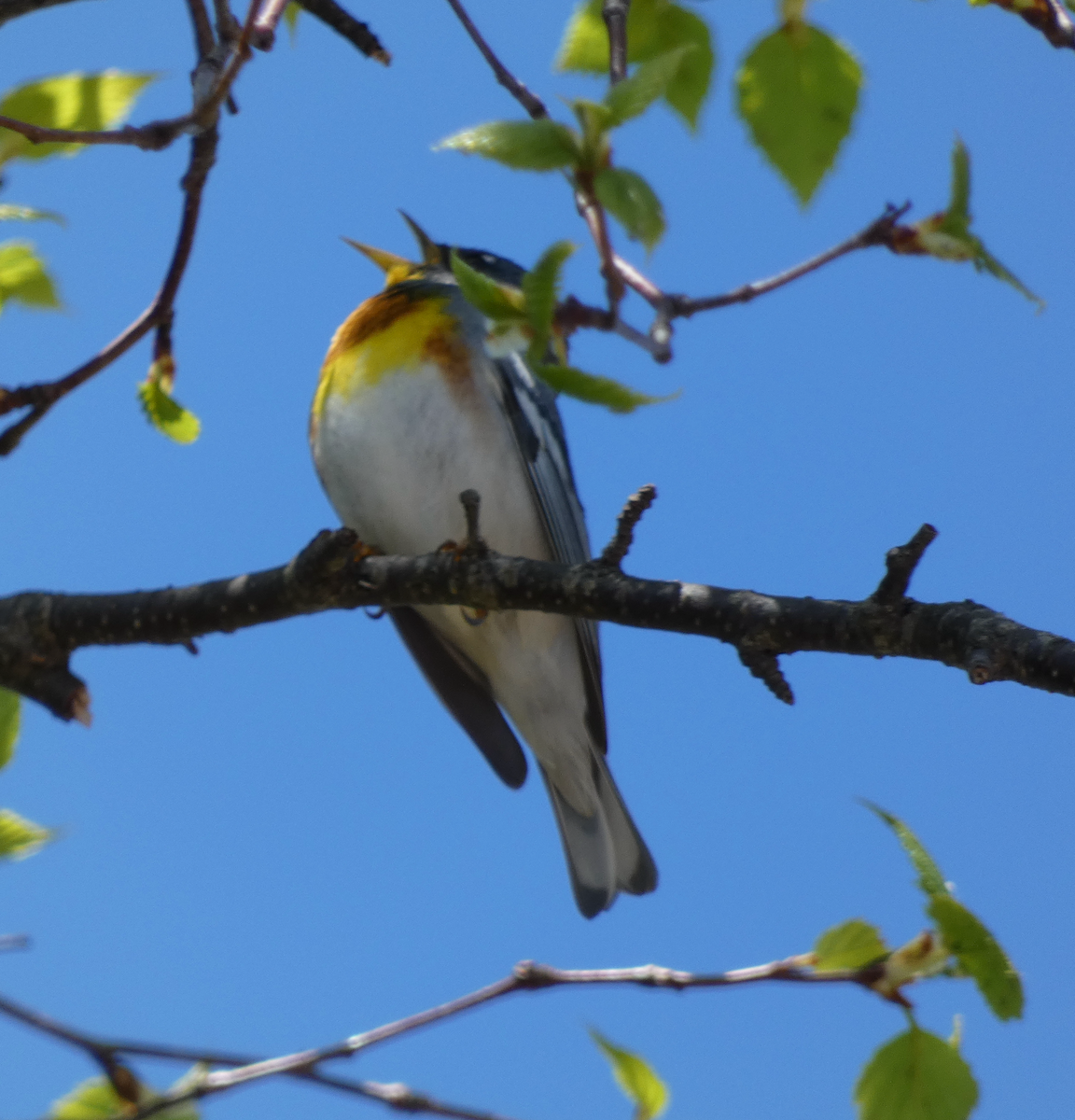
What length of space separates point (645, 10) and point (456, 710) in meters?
2.99

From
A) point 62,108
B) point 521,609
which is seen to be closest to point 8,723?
point 521,609

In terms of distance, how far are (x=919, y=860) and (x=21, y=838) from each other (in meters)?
1.44

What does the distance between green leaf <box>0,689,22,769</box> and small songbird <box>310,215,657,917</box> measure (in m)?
2.03

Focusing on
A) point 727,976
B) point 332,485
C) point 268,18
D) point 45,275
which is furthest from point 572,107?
point 332,485

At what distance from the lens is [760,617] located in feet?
6.94

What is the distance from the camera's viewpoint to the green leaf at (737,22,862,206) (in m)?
2.04

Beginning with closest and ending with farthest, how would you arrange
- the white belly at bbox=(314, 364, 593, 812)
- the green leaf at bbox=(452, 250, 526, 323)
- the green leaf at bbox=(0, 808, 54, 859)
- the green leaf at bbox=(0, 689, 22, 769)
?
the green leaf at bbox=(452, 250, 526, 323)
the green leaf at bbox=(0, 808, 54, 859)
the green leaf at bbox=(0, 689, 22, 769)
the white belly at bbox=(314, 364, 593, 812)

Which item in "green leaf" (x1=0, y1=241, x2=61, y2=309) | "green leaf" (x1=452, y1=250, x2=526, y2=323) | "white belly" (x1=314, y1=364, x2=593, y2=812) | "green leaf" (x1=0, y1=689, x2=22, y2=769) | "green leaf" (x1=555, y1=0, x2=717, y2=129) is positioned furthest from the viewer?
"white belly" (x1=314, y1=364, x2=593, y2=812)

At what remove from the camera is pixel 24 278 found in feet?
8.80

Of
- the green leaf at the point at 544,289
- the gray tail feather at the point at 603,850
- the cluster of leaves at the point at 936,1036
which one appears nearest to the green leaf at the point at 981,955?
the cluster of leaves at the point at 936,1036

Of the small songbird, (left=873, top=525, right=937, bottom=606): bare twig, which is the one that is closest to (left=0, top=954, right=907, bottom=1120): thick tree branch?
(left=873, top=525, right=937, bottom=606): bare twig

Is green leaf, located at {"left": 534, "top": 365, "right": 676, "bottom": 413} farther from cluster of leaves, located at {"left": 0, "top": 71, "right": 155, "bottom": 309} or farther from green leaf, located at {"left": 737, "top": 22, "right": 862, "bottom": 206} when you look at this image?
cluster of leaves, located at {"left": 0, "top": 71, "right": 155, "bottom": 309}

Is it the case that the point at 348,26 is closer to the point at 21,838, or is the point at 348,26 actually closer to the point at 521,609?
the point at 521,609

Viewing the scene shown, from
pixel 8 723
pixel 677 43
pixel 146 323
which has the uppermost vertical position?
pixel 146 323
